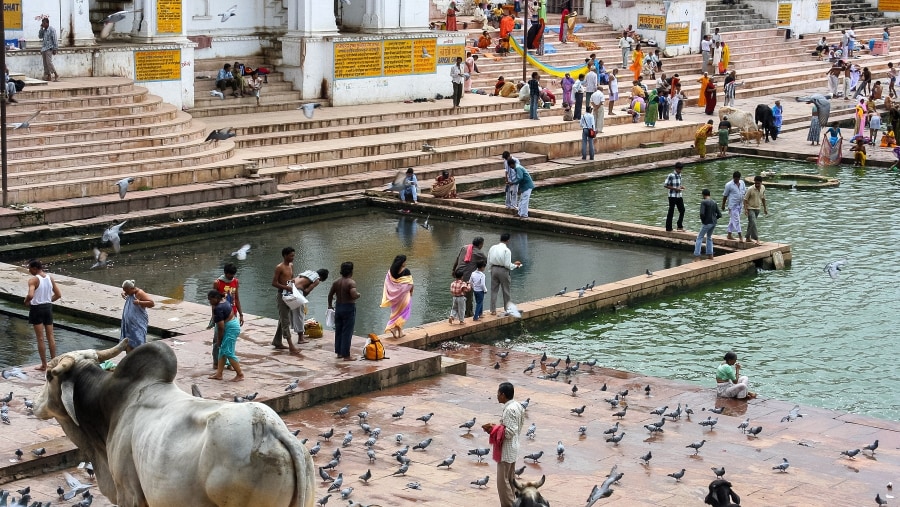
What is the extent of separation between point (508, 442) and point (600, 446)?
209 centimetres

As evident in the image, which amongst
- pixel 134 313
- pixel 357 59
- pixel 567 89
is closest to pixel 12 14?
pixel 357 59

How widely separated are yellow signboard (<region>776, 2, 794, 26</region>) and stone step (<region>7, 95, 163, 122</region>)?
23.5m

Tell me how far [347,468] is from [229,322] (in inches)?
88.1

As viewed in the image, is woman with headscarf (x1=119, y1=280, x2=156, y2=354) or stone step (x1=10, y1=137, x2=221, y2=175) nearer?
woman with headscarf (x1=119, y1=280, x2=156, y2=354)

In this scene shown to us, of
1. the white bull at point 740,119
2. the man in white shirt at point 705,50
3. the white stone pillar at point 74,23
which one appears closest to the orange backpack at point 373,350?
the white stone pillar at point 74,23

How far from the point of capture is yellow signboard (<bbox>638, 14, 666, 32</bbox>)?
37.3 metres

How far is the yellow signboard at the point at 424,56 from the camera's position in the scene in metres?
29.6

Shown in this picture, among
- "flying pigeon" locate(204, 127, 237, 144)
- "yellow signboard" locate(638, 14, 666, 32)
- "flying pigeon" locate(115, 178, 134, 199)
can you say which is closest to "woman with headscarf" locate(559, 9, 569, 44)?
"yellow signboard" locate(638, 14, 666, 32)

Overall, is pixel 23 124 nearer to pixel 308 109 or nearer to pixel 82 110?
pixel 82 110

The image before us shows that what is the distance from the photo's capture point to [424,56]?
29766mm

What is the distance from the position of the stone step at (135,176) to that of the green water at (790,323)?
5.07 m

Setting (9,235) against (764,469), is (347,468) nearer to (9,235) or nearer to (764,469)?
(764,469)

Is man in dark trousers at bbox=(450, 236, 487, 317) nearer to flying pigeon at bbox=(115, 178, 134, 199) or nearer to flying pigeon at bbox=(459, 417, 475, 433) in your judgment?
flying pigeon at bbox=(459, 417, 475, 433)

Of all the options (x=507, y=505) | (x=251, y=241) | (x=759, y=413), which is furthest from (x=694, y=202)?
(x=507, y=505)
